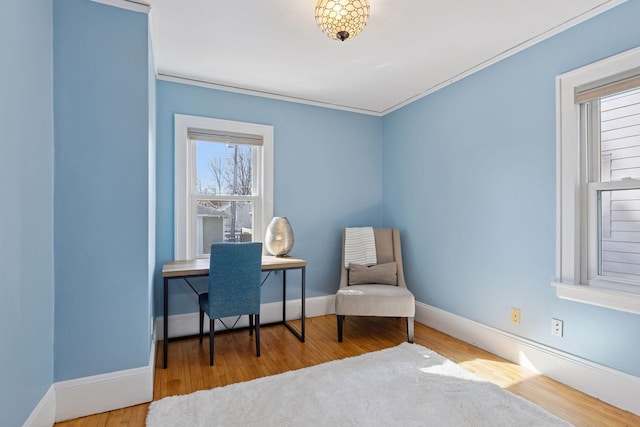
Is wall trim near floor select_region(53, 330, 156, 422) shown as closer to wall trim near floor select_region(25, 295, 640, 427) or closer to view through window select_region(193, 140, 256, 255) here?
wall trim near floor select_region(25, 295, 640, 427)

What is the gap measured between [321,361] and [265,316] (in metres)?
1.01

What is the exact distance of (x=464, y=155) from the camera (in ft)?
9.53

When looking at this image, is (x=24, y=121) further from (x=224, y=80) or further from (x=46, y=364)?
(x=224, y=80)

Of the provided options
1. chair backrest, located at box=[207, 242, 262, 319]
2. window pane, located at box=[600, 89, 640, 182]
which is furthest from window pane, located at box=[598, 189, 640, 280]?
chair backrest, located at box=[207, 242, 262, 319]

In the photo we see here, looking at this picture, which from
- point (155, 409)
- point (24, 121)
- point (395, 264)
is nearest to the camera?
point (24, 121)

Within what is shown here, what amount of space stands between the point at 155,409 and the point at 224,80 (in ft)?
8.79

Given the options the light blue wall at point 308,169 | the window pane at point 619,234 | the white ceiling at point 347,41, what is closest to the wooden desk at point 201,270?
the light blue wall at point 308,169

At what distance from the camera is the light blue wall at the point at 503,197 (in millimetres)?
2008

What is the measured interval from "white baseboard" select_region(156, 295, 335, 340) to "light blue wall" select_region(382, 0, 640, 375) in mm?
1032

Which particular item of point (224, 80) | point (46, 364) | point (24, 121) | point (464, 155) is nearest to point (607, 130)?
point (464, 155)

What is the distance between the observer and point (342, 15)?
172cm

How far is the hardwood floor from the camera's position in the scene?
183 centimetres

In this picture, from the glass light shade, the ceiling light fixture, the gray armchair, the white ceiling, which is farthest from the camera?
the glass light shade

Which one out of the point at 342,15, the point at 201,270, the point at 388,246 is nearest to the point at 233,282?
the point at 201,270
